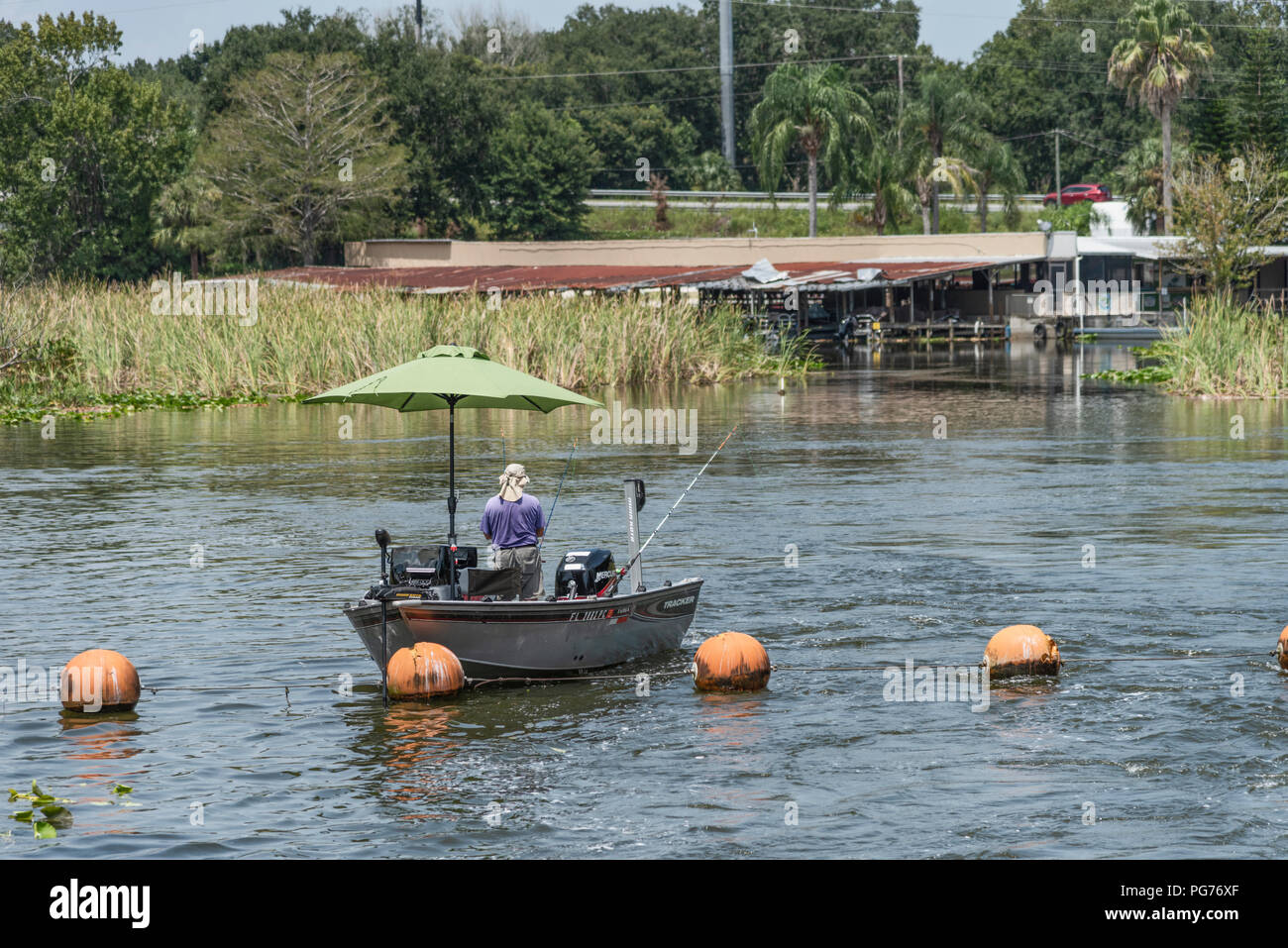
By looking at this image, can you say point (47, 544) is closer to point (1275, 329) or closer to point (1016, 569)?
point (1016, 569)

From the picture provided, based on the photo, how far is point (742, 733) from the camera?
41.4 feet

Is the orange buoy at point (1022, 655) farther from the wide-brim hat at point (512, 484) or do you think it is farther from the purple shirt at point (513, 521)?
the wide-brim hat at point (512, 484)

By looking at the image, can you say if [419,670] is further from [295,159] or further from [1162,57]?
[1162,57]

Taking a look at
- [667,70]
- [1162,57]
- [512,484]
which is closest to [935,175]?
[1162,57]

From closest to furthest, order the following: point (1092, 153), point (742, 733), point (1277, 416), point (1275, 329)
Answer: point (742, 733)
point (1277, 416)
point (1275, 329)
point (1092, 153)

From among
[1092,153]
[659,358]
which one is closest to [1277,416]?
[659,358]

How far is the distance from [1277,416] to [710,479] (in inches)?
576

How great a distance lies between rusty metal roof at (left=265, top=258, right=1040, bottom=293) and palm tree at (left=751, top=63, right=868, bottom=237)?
12076mm

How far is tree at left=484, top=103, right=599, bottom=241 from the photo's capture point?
93688 millimetres

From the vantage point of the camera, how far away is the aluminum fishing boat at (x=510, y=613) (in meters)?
13.3

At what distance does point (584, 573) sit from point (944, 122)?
247 feet
